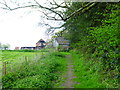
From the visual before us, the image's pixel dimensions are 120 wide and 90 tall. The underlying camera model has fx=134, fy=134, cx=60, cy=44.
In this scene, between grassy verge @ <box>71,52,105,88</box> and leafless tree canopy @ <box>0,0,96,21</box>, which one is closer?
grassy verge @ <box>71,52,105,88</box>

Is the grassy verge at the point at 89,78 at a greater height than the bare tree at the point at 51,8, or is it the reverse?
the bare tree at the point at 51,8

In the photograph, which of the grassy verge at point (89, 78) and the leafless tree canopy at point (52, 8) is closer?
the grassy verge at point (89, 78)

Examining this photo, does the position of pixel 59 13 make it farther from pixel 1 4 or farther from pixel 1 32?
pixel 1 32

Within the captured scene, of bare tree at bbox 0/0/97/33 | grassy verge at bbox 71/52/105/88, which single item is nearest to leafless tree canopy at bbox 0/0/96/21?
bare tree at bbox 0/0/97/33

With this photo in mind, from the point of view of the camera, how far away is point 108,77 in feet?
14.3

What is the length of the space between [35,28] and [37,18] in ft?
2.75

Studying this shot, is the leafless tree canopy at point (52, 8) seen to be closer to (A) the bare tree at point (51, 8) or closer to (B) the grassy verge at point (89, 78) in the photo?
(A) the bare tree at point (51, 8)

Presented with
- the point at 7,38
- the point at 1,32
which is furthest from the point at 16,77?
the point at 1,32

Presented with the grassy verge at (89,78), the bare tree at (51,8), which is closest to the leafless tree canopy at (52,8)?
the bare tree at (51,8)

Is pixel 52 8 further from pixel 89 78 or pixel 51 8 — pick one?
pixel 89 78

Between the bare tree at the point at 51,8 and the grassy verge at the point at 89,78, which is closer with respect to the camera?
the grassy verge at the point at 89,78

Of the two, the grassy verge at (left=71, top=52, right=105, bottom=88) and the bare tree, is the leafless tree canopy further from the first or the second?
the grassy verge at (left=71, top=52, right=105, bottom=88)

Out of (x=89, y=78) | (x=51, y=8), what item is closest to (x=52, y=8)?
(x=51, y=8)

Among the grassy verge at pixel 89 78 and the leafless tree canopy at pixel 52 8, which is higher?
the leafless tree canopy at pixel 52 8
